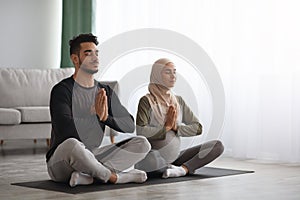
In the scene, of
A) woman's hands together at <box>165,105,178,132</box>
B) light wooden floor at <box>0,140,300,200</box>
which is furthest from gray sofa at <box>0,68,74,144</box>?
woman's hands together at <box>165,105,178,132</box>

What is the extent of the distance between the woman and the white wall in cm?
390

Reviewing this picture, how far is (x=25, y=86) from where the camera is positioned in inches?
287

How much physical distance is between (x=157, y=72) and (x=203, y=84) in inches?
77.5

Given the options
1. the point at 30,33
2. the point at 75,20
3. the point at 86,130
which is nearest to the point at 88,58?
the point at 86,130

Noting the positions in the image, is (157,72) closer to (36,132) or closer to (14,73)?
(36,132)

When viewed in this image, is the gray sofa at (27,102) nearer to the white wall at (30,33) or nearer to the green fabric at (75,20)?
the green fabric at (75,20)

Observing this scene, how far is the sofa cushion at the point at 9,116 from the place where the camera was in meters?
6.51

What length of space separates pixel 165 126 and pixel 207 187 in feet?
1.76

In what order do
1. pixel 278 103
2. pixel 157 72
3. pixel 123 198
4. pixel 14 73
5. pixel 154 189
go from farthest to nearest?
pixel 14 73, pixel 278 103, pixel 157 72, pixel 154 189, pixel 123 198

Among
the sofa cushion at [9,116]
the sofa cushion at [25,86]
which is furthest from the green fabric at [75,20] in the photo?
the sofa cushion at [9,116]

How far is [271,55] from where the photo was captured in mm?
5883

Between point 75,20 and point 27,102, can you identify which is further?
point 75,20

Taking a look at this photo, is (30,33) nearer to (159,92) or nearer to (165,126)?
(159,92)

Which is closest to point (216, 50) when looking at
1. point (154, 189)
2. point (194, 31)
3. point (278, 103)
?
point (194, 31)
